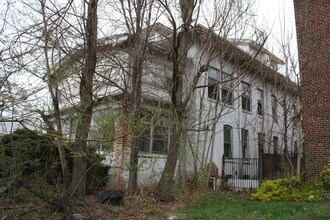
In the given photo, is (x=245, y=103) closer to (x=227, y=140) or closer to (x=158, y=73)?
(x=227, y=140)

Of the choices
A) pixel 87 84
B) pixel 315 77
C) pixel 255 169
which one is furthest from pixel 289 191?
pixel 87 84

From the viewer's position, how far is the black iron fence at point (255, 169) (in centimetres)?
1510

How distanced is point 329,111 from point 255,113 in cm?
778

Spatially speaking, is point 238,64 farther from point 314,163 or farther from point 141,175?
point 141,175

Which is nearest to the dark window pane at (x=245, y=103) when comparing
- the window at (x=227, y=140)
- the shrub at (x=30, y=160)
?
the window at (x=227, y=140)

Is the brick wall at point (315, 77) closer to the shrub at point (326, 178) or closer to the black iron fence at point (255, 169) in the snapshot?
the shrub at point (326, 178)

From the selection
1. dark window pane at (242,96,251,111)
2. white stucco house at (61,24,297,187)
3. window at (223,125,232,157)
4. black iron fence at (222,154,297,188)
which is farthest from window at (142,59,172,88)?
dark window pane at (242,96,251,111)

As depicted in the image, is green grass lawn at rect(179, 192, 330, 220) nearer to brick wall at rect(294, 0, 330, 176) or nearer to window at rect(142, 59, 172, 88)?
brick wall at rect(294, 0, 330, 176)

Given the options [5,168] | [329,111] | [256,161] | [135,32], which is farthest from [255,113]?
[5,168]

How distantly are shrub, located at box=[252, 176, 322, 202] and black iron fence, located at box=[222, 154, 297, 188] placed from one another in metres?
0.96

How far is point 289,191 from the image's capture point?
12.5 meters

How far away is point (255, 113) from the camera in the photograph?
71.1ft

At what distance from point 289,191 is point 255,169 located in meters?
5.19

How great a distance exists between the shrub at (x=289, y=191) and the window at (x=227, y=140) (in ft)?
20.1
